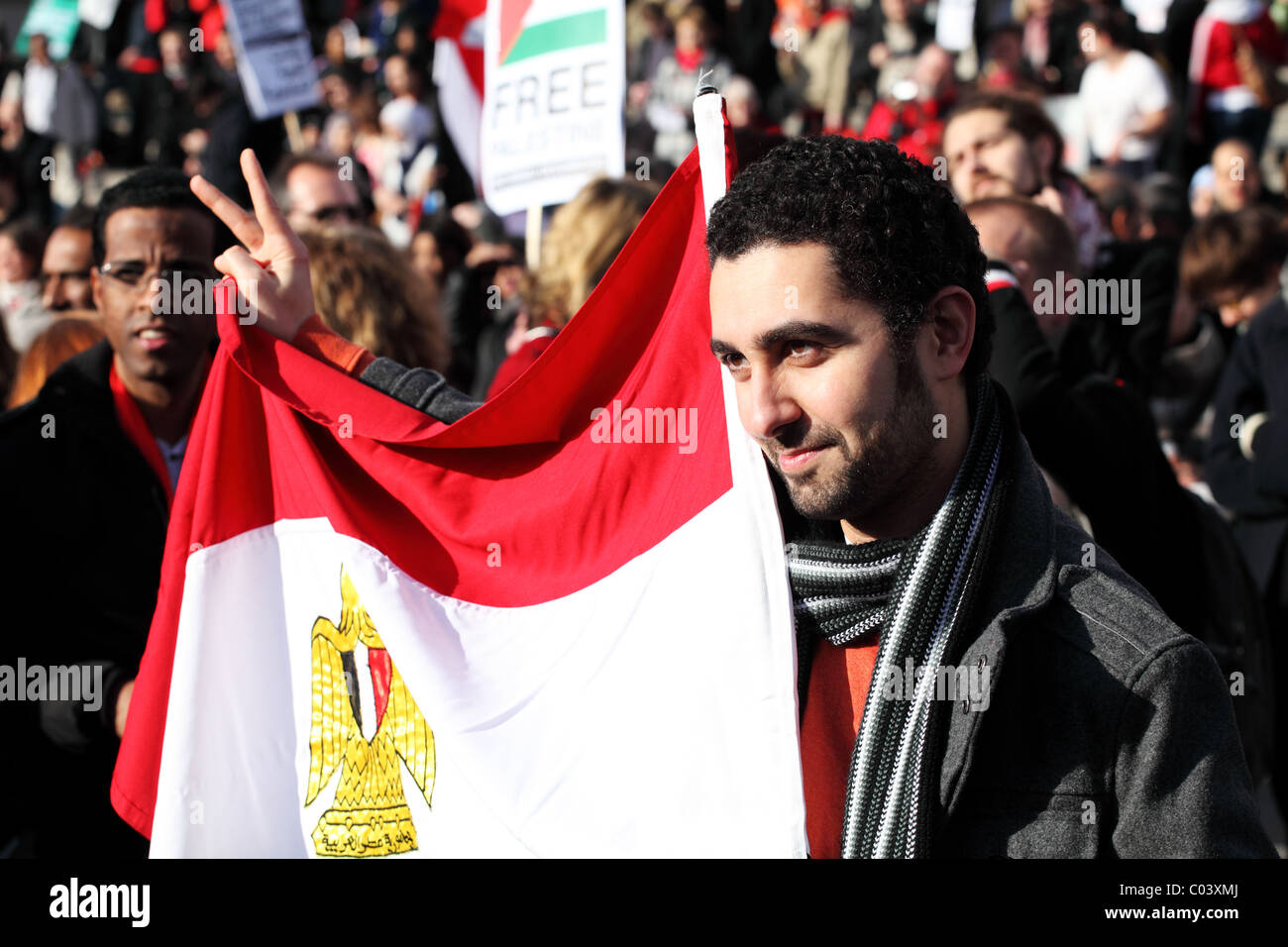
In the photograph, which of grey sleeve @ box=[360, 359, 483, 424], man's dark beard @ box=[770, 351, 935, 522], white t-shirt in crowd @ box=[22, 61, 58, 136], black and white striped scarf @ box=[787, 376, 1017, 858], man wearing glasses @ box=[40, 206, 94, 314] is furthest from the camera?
white t-shirt in crowd @ box=[22, 61, 58, 136]

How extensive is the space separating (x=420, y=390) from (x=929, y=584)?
131 cm

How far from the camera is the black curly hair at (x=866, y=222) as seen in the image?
229cm

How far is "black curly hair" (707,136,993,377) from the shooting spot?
2.29 m

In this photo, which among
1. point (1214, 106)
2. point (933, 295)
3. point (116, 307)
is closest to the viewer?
point (933, 295)

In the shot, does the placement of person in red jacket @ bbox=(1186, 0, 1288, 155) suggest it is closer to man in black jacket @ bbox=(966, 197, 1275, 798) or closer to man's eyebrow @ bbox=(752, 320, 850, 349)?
man in black jacket @ bbox=(966, 197, 1275, 798)

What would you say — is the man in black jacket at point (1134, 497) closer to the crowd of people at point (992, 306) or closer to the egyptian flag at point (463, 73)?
the crowd of people at point (992, 306)

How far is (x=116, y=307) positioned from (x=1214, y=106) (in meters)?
10.4

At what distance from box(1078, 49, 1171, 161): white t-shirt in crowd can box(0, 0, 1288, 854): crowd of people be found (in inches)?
0.8

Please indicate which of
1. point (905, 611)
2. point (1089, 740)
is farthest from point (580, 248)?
point (1089, 740)

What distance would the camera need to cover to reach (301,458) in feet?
10.1

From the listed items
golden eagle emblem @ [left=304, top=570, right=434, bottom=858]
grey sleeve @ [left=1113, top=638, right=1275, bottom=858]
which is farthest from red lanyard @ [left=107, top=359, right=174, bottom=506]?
grey sleeve @ [left=1113, top=638, right=1275, bottom=858]

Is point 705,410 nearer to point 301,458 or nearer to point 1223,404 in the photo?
point 301,458

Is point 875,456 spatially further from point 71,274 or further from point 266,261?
point 71,274
